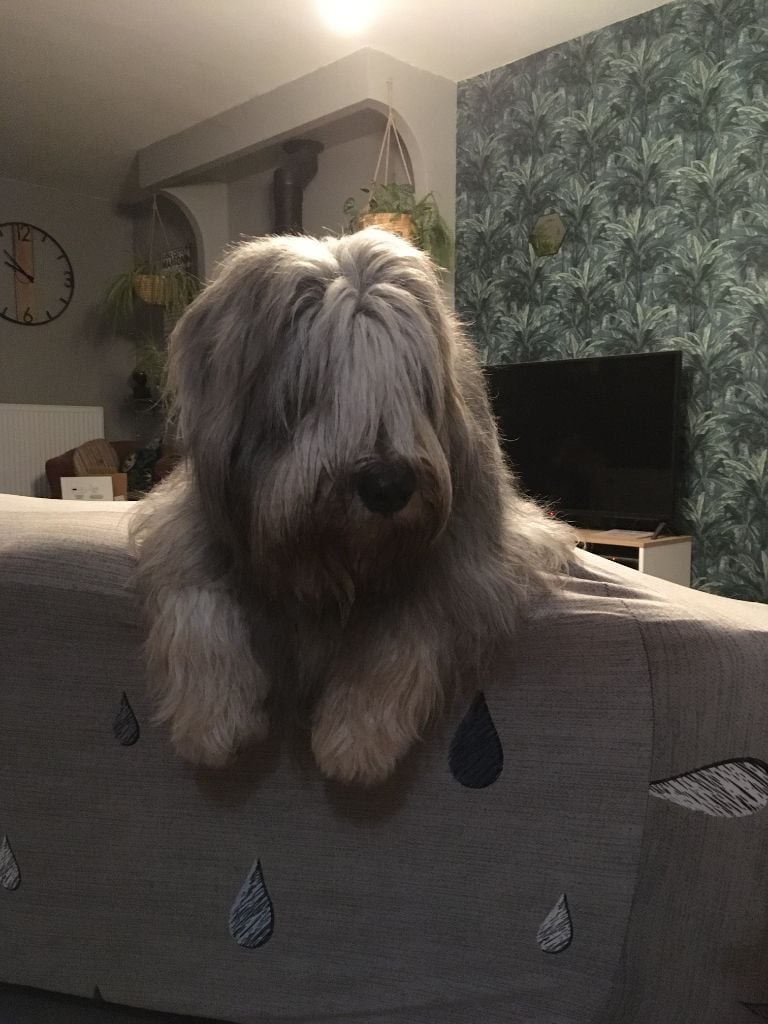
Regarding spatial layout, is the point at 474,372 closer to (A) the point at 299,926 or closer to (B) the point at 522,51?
(A) the point at 299,926

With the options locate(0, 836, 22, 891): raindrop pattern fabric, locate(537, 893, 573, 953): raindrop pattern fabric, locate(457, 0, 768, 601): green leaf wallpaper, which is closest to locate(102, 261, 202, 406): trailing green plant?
locate(457, 0, 768, 601): green leaf wallpaper

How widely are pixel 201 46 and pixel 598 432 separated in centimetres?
263

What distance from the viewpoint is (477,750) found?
0.91m

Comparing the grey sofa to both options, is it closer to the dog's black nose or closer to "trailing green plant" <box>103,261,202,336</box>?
the dog's black nose

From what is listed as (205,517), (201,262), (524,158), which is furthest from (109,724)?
(201,262)

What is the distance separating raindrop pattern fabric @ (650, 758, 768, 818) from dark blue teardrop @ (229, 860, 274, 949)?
453mm

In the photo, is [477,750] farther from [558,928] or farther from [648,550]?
[648,550]

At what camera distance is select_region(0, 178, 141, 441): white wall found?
252 inches

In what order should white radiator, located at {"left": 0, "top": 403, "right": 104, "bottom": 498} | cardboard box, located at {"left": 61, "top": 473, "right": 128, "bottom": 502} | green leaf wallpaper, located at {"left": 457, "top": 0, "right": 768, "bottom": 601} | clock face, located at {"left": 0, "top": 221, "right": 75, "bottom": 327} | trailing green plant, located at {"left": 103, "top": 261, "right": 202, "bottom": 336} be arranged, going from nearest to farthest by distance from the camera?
green leaf wallpaper, located at {"left": 457, "top": 0, "right": 768, "bottom": 601} → cardboard box, located at {"left": 61, "top": 473, "right": 128, "bottom": 502} → white radiator, located at {"left": 0, "top": 403, "right": 104, "bottom": 498} → trailing green plant, located at {"left": 103, "top": 261, "right": 202, "bottom": 336} → clock face, located at {"left": 0, "top": 221, "right": 75, "bottom": 327}

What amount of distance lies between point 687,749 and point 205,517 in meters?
0.56

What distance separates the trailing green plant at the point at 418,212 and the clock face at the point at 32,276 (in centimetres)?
307

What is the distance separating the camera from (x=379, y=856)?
3.10ft

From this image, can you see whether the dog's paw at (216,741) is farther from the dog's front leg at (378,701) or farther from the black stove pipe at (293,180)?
the black stove pipe at (293,180)

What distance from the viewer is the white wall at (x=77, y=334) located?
6.41 m
